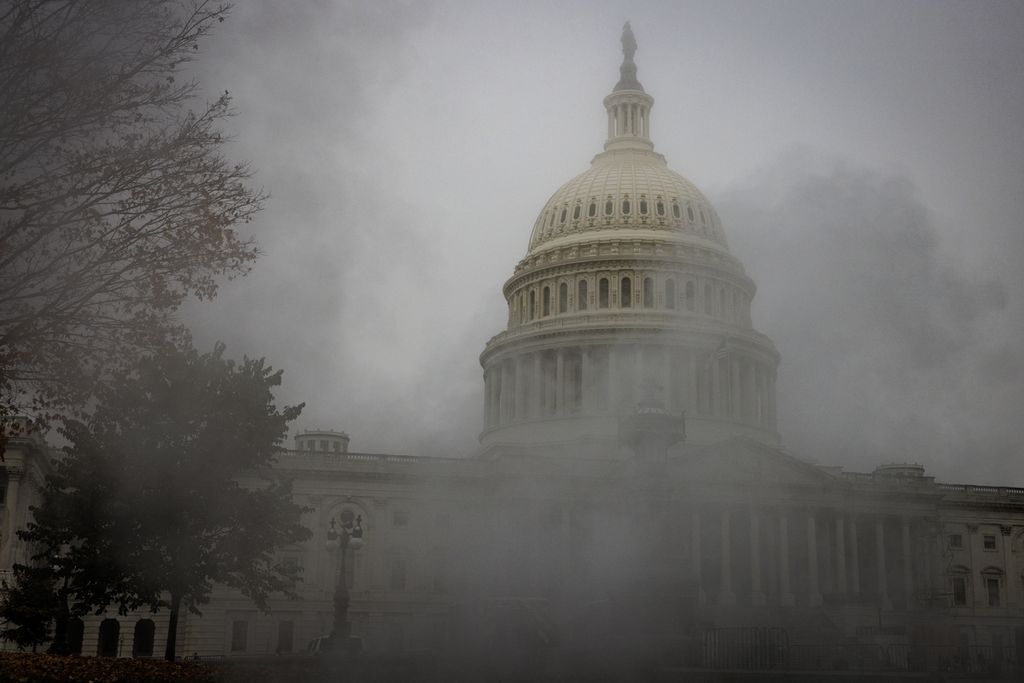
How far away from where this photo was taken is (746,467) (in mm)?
57875

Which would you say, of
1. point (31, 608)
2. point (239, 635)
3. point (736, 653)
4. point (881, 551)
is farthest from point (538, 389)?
point (736, 653)

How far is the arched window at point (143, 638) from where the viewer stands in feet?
179

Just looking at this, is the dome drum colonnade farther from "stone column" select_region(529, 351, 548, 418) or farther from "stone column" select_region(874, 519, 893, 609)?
"stone column" select_region(874, 519, 893, 609)

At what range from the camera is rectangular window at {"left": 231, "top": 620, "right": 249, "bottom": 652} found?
54.8 meters

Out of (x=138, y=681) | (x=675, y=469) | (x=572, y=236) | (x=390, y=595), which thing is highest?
(x=572, y=236)

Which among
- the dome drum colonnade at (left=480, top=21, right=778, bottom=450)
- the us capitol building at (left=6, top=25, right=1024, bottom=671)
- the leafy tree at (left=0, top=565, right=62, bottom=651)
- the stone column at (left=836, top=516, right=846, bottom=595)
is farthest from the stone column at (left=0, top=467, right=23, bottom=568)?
the stone column at (left=836, top=516, right=846, bottom=595)

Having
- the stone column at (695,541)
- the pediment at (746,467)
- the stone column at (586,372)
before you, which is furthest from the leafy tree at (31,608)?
the stone column at (586,372)

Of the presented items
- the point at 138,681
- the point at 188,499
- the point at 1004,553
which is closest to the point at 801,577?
the point at 1004,553

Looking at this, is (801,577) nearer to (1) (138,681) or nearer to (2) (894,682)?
(2) (894,682)

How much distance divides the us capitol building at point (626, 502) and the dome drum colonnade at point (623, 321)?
0.50ft

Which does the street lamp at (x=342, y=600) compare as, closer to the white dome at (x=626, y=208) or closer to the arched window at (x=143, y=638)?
the arched window at (x=143, y=638)

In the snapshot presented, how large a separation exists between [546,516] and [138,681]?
3123cm

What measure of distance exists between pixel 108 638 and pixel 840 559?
36599 mm

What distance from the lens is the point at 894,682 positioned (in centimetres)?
2189
